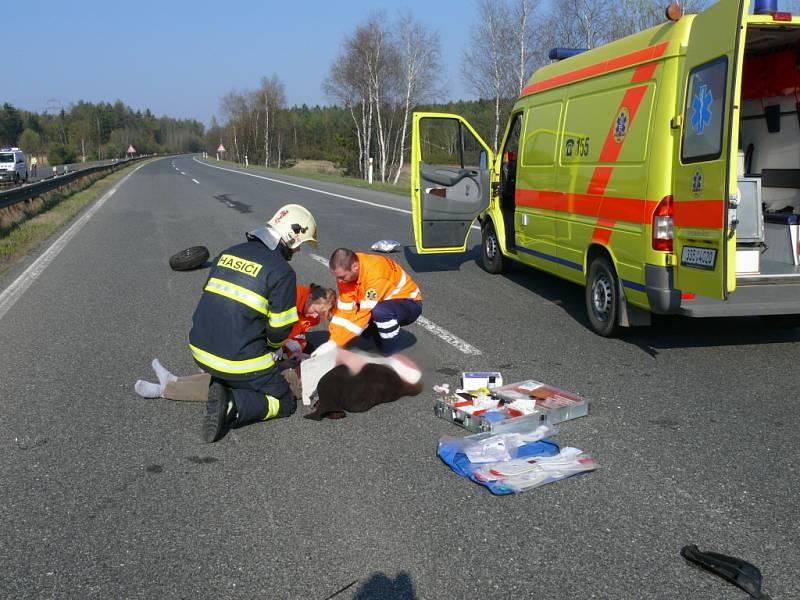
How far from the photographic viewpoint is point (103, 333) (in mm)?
7145

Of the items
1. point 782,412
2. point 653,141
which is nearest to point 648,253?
point 653,141

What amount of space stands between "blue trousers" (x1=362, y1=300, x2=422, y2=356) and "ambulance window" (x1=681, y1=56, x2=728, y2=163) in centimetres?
236

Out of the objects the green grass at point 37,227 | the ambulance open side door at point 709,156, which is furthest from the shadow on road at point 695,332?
the green grass at point 37,227

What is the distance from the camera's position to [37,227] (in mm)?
16562

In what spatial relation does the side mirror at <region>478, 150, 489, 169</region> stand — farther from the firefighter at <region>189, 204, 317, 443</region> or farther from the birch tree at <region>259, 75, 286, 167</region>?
the birch tree at <region>259, 75, 286, 167</region>

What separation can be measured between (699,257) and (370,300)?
2431 mm

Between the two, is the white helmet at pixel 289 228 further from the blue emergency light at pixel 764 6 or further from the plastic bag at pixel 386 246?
the plastic bag at pixel 386 246

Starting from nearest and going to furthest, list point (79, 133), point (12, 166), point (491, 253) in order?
point (491, 253)
point (12, 166)
point (79, 133)

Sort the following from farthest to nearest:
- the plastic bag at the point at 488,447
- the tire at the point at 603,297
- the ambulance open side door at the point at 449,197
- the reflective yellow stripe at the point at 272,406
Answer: the ambulance open side door at the point at 449,197
the tire at the point at 603,297
the reflective yellow stripe at the point at 272,406
the plastic bag at the point at 488,447

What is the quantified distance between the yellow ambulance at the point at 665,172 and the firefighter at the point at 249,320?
2889 millimetres

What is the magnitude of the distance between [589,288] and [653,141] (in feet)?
5.29

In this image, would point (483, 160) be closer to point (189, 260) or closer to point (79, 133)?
point (189, 260)

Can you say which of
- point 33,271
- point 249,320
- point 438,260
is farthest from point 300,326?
point 33,271

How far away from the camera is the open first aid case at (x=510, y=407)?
177 inches
